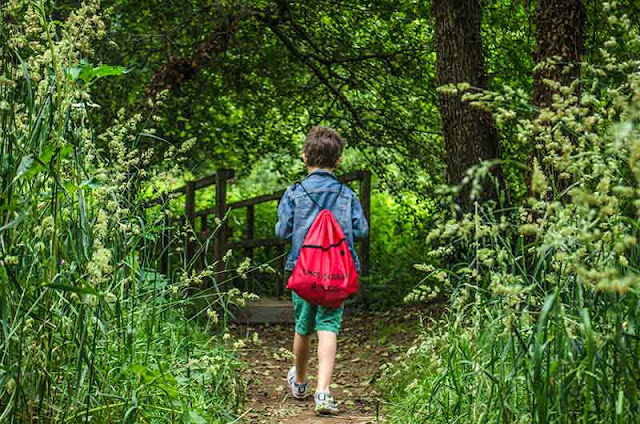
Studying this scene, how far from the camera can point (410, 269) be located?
1059cm

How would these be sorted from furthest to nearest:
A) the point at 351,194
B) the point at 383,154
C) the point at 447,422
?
1. the point at 383,154
2. the point at 351,194
3. the point at 447,422

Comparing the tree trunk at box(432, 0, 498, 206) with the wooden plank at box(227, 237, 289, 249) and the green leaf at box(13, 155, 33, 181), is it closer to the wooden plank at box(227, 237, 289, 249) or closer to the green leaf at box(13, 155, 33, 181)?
the wooden plank at box(227, 237, 289, 249)

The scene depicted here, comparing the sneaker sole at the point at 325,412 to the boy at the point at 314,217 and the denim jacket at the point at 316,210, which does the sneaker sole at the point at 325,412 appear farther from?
the denim jacket at the point at 316,210

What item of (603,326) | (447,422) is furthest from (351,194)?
(603,326)

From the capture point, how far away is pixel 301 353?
5.13m

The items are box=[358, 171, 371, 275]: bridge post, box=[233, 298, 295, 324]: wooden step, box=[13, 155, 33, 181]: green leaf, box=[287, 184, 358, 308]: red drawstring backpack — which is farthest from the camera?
box=[358, 171, 371, 275]: bridge post

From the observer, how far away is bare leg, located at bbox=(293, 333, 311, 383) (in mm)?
5078

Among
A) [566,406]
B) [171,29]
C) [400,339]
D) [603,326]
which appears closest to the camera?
[566,406]

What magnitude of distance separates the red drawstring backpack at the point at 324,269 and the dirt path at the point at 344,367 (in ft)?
1.14

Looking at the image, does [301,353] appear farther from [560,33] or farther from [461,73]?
[461,73]

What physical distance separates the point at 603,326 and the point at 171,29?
742cm

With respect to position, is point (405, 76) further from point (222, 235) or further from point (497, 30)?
point (222, 235)

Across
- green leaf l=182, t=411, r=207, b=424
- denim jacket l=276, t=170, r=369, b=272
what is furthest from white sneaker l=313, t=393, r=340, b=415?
green leaf l=182, t=411, r=207, b=424

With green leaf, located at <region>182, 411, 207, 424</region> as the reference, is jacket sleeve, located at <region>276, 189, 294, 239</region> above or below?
above
